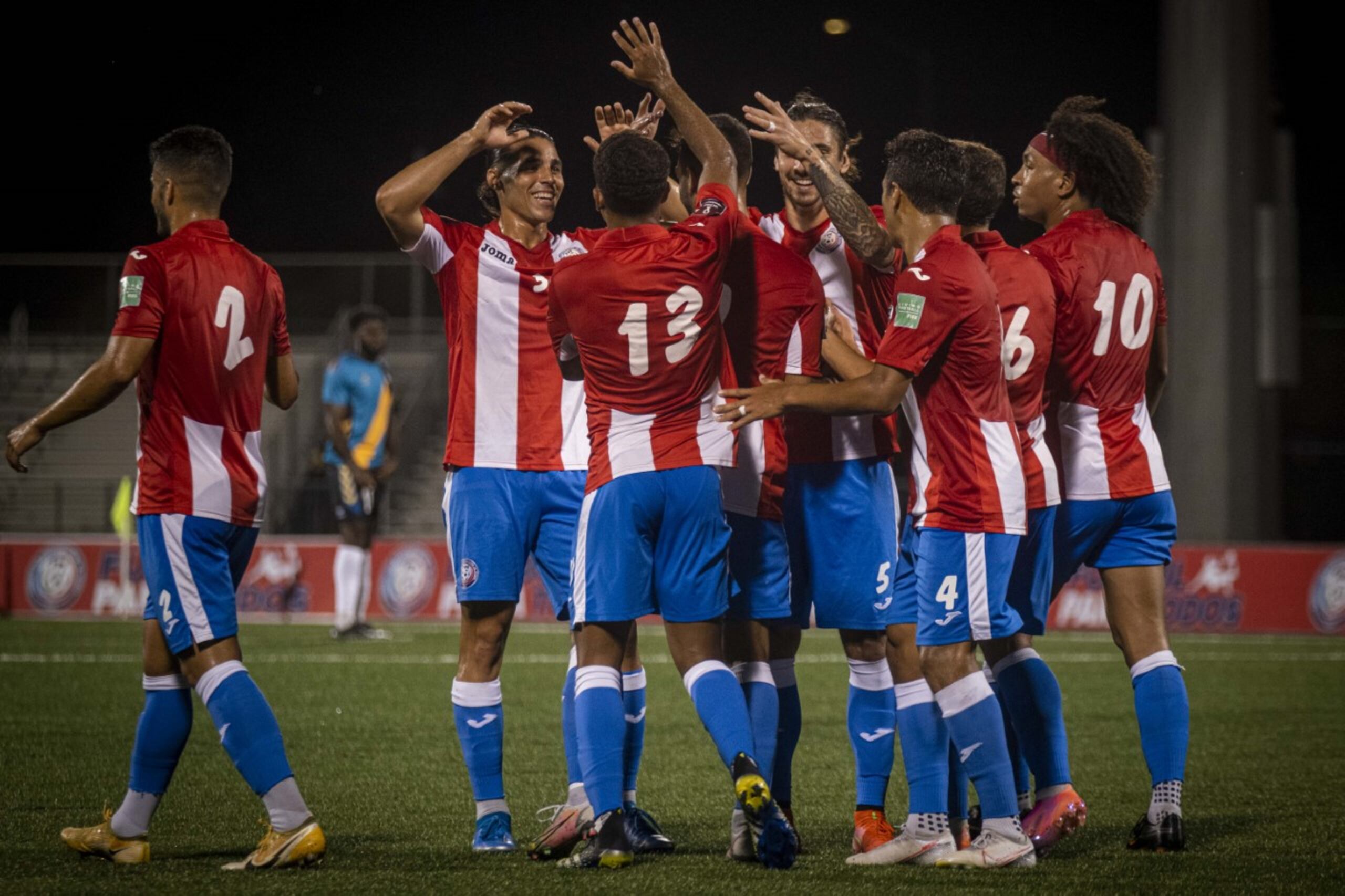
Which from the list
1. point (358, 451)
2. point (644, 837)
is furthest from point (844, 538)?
point (358, 451)

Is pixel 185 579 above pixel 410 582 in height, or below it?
above

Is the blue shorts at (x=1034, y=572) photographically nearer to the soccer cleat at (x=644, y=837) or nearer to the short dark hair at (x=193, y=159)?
the soccer cleat at (x=644, y=837)

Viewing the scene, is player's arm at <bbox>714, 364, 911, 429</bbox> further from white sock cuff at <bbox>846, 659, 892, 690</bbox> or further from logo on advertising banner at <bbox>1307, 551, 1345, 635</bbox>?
logo on advertising banner at <bbox>1307, 551, 1345, 635</bbox>

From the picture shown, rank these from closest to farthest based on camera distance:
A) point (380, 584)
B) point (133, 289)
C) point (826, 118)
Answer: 1. point (133, 289)
2. point (826, 118)
3. point (380, 584)

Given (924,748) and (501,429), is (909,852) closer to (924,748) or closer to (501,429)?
(924,748)

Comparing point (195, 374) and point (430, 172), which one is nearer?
point (195, 374)

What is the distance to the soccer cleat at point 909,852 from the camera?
5.07 m

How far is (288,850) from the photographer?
4.89 meters

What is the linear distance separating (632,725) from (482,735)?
20.6 inches

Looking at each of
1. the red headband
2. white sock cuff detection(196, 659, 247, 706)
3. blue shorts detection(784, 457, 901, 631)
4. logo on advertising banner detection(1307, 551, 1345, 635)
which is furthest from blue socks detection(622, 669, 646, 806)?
logo on advertising banner detection(1307, 551, 1345, 635)

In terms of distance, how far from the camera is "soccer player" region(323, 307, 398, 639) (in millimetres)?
13500

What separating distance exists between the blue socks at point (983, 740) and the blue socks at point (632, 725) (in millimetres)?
1162

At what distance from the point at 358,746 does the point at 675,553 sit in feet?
11.1

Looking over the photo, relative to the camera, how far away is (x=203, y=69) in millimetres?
21375
